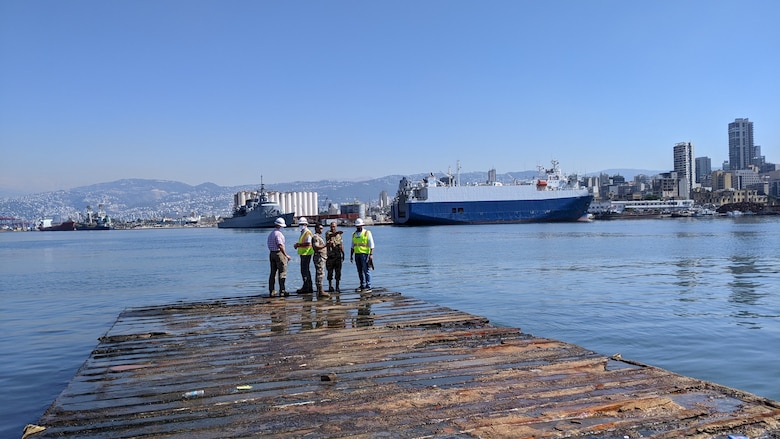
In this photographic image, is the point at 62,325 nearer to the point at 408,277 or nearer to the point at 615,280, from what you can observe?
the point at 408,277

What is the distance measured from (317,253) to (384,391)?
7010 millimetres

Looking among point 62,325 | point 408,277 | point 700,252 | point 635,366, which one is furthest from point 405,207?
point 635,366

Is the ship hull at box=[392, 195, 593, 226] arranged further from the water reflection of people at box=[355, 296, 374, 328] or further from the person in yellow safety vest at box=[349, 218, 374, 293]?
the water reflection of people at box=[355, 296, 374, 328]

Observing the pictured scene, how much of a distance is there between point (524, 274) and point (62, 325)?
15.2 m

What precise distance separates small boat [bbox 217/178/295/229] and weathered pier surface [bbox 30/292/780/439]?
102 m

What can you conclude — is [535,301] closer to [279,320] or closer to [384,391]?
[279,320]

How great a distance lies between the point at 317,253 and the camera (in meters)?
11.8

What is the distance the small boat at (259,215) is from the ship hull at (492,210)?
2708 cm

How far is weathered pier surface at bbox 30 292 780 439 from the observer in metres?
4.16

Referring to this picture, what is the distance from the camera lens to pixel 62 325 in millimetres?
13680

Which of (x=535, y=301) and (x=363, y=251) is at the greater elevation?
(x=363, y=251)

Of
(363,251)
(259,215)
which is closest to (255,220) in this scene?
(259,215)

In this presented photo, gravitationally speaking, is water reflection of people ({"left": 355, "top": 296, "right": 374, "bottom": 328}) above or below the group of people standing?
below

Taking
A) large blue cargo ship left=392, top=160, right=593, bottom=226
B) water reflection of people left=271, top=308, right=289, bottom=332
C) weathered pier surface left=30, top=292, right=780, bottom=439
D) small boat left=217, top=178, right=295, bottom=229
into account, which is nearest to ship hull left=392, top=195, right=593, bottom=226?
large blue cargo ship left=392, top=160, right=593, bottom=226
